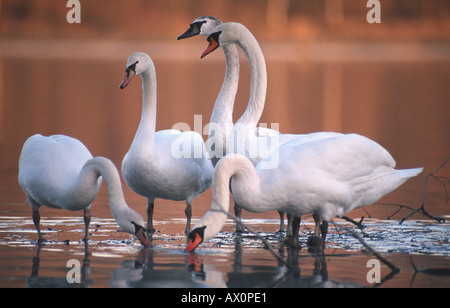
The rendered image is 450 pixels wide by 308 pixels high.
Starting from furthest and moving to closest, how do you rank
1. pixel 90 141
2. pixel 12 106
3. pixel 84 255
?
pixel 12 106
pixel 90 141
pixel 84 255

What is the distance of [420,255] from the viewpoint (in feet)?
20.4

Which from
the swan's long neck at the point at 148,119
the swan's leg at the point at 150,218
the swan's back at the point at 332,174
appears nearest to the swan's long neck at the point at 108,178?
the swan's long neck at the point at 148,119

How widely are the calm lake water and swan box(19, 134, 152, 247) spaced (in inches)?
10.2

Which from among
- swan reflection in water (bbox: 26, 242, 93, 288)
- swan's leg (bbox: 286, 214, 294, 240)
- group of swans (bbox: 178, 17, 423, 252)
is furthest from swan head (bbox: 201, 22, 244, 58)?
swan reflection in water (bbox: 26, 242, 93, 288)

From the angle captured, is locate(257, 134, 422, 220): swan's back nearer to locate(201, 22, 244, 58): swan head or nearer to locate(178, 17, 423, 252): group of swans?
locate(178, 17, 423, 252): group of swans

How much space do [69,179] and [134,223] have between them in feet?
2.98

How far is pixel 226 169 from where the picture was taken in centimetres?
621

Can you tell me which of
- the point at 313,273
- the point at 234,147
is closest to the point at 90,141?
the point at 234,147

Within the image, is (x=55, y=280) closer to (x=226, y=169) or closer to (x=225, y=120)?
(x=226, y=169)

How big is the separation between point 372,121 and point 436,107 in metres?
4.60

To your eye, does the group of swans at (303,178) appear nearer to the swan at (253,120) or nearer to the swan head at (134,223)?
the swan at (253,120)

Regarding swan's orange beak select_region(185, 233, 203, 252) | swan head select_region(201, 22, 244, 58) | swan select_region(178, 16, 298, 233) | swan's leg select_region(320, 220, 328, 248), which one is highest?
swan head select_region(201, 22, 244, 58)

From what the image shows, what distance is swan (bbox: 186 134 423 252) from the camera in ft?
20.4
